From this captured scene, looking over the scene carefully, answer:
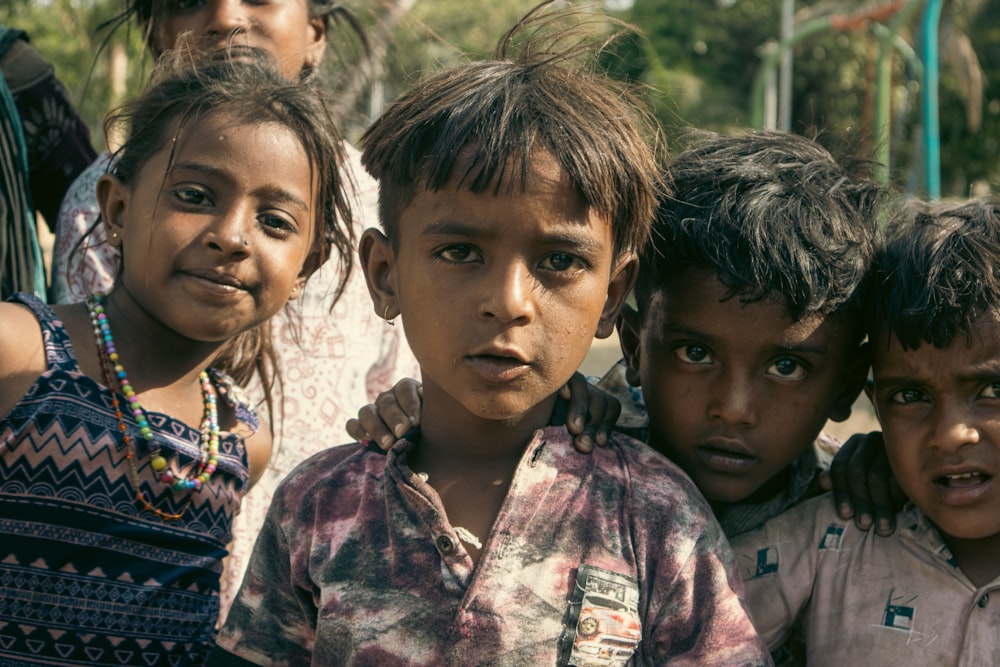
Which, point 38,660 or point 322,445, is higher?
point 322,445

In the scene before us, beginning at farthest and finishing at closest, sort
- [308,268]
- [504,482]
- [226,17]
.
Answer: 1. [226,17]
2. [308,268]
3. [504,482]

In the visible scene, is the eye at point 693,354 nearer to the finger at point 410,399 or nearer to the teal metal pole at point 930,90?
the finger at point 410,399

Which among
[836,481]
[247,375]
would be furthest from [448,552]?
[247,375]

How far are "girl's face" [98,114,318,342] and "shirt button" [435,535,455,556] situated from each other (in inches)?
29.4

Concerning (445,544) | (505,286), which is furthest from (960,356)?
(445,544)

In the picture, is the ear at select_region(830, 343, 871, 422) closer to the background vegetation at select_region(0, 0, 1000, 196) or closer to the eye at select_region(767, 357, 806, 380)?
the eye at select_region(767, 357, 806, 380)

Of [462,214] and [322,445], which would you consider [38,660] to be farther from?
[462,214]

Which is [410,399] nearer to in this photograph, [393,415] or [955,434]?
[393,415]

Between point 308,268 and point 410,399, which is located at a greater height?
point 308,268

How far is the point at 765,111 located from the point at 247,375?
1327 centimetres

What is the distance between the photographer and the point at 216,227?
225 cm

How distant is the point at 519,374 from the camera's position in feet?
6.05

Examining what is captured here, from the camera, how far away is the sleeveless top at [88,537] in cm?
216

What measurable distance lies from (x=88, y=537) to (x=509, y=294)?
1041mm
